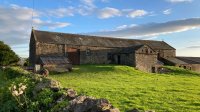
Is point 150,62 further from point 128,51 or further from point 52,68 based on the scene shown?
point 52,68

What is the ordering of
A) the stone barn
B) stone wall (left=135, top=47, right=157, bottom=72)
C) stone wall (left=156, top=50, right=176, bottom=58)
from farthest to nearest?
stone wall (left=156, top=50, right=176, bottom=58) → stone wall (left=135, top=47, right=157, bottom=72) → the stone barn

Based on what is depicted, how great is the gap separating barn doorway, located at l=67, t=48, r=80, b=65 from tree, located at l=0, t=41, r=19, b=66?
18.9 meters

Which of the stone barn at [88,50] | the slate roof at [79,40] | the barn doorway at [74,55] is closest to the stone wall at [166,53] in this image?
the slate roof at [79,40]

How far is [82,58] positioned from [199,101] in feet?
144

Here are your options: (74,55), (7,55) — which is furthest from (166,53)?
(7,55)

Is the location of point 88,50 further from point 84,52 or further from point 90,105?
point 90,105

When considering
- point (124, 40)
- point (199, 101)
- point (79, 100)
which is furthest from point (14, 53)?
point (79, 100)

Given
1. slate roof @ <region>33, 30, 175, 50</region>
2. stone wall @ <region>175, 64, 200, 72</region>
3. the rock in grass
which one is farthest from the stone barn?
the rock in grass

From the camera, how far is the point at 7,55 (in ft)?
237

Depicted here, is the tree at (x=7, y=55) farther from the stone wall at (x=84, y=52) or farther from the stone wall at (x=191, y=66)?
the stone wall at (x=191, y=66)

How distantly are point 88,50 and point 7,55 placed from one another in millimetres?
21311

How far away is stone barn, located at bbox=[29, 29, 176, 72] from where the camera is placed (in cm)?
5744

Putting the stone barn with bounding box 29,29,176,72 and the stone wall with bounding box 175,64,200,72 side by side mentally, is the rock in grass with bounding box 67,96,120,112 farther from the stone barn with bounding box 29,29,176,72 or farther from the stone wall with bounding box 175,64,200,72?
the stone wall with bounding box 175,64,200,72

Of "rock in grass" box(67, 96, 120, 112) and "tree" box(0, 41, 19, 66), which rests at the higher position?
"tree" box(0, 41, 19, 66)
